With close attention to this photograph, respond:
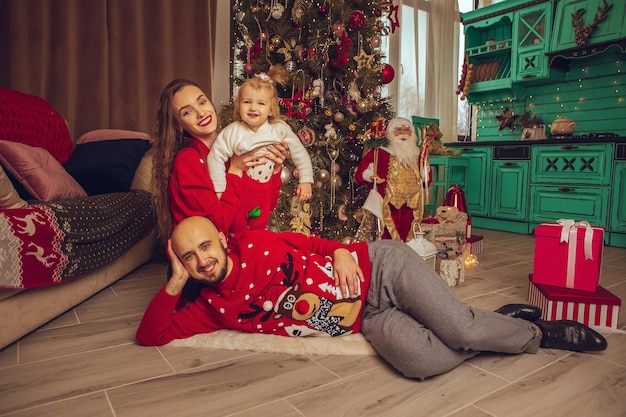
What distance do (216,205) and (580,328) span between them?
129 centimetres

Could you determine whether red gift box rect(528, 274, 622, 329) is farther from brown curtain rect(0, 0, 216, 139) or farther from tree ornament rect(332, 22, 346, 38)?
brown curtain rect(0, 0, 216, 139)

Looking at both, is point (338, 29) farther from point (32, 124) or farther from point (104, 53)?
point (32, 124)

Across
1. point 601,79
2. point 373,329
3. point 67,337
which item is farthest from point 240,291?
point 601,79

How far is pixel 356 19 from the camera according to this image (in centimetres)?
271

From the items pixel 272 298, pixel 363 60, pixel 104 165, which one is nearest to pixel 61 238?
pixel 272 298

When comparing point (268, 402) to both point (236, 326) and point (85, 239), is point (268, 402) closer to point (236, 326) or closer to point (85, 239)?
point (236, 326)

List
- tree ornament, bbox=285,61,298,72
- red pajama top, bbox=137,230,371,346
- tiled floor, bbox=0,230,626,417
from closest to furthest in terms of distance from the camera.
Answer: tiled floor, bbox=0,230,626,417 → red pajama top, bbox=137,230,371,346 → tree ornament, bbox=285,61,298,72

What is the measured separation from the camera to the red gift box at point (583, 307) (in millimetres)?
1671

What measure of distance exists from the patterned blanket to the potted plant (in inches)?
146

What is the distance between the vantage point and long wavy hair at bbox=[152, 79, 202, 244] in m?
1.48

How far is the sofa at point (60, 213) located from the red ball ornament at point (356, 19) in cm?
149

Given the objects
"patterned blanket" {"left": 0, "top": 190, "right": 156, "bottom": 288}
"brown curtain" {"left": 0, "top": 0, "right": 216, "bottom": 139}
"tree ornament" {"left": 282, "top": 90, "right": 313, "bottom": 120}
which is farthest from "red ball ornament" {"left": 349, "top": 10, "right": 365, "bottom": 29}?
"patterned blanket" {"left": 0, "top": 190, "right": 156, "bottom": 288}

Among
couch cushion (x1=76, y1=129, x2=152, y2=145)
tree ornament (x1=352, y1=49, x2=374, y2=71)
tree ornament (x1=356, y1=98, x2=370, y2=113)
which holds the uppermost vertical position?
tree ornament (x1=352, y1=49, x2=374, y2=71)

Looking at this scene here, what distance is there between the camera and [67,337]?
5.23 ft
